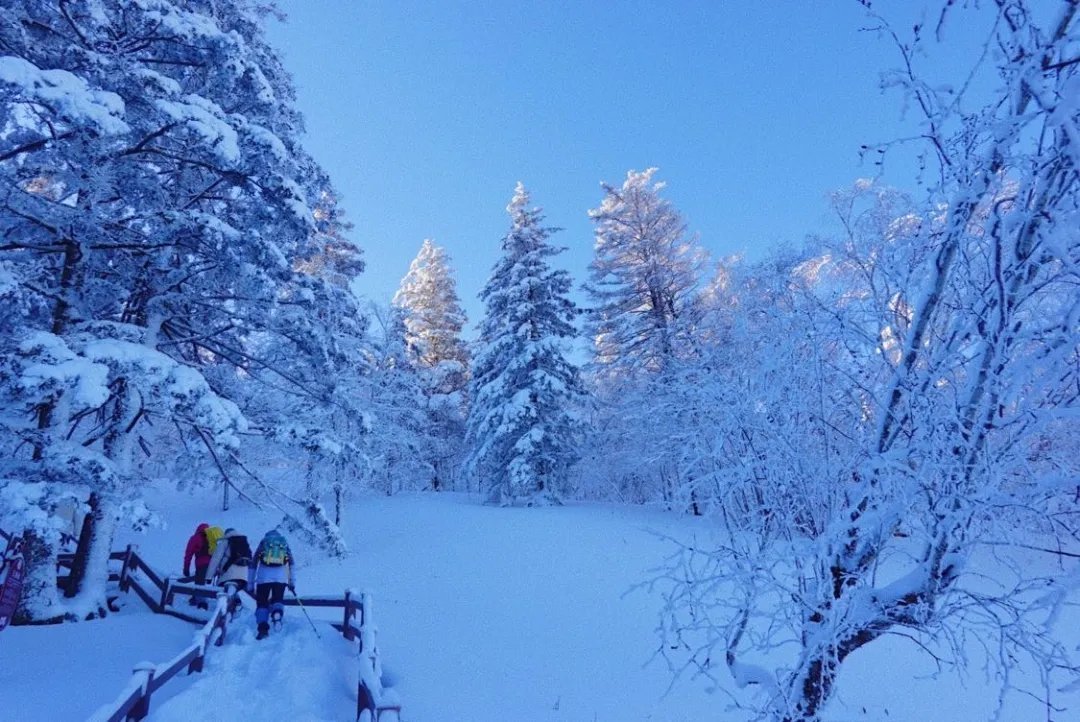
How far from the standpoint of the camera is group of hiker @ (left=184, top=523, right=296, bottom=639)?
7.87 metres

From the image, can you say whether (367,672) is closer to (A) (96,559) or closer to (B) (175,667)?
(B) (175,667)

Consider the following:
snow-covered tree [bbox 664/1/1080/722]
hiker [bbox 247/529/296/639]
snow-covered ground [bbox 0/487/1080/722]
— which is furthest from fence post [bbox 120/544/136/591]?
snow-covered tree [bbox 664/1/1080/722]

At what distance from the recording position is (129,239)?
8.56 meters

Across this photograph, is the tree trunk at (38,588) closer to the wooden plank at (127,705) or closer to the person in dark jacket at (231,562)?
the person in dark jacket at (231,562)

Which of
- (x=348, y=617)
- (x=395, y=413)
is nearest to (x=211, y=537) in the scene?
(x=348, y=617)

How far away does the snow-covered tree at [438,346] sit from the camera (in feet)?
90.8

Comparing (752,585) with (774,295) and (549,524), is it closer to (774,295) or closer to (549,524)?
(774,295)

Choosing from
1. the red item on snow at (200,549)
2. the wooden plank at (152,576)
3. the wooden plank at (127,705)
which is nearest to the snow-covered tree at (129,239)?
the wooden plank at (152,576)

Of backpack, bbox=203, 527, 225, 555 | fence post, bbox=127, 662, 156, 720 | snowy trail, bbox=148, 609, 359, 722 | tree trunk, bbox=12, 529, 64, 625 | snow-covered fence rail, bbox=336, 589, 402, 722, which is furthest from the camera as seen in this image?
backpack, bbox=203, 527, 225, 555

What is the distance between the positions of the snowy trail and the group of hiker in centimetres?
45

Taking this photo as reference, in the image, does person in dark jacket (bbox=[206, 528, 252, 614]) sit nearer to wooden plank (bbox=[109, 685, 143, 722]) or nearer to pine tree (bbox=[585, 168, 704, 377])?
wooden plank (bbox=[109, 685, 143, 722])

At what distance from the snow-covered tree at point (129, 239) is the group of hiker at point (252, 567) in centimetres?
163

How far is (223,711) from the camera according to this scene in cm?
534

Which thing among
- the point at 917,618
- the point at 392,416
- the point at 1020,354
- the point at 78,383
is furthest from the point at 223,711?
the point at 392,416
